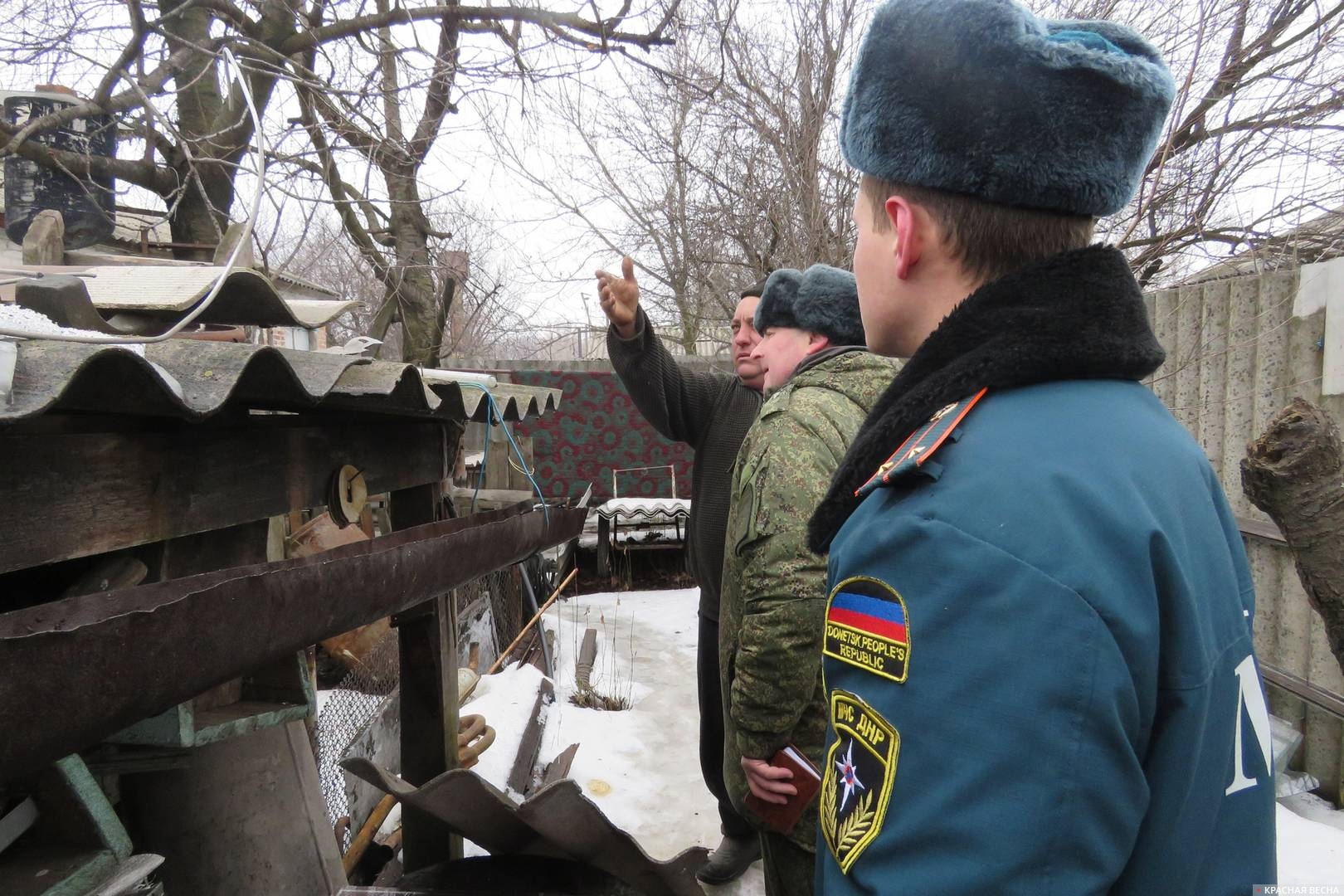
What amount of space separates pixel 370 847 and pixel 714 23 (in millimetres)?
6386

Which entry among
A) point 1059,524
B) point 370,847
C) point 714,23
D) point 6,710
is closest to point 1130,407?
point 1059,524

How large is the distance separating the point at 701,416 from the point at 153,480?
2.65m

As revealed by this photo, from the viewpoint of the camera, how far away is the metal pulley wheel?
218 cm

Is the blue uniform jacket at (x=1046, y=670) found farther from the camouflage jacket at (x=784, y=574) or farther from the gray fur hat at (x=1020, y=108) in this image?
the camouflage jacket at (x=784, y=574)

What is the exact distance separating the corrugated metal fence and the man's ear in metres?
3.31

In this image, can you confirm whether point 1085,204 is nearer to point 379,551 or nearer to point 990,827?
point 990,827

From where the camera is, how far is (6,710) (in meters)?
0.91

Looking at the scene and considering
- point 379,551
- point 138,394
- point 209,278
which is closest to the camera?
point 138,394

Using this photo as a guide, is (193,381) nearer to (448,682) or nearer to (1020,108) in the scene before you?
(1020,108)

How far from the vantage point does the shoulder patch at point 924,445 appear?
0.85 metres

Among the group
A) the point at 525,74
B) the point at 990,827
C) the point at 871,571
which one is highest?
the point at 525,74

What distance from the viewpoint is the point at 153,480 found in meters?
1.54

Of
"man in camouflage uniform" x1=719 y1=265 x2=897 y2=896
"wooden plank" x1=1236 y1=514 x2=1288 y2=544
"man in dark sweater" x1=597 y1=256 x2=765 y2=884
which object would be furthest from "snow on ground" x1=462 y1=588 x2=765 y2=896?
"wooden plank" x1=1236 y1=514 x2=1288 y2=544

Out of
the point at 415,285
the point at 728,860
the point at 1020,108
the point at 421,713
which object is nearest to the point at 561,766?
the point at 728,860
